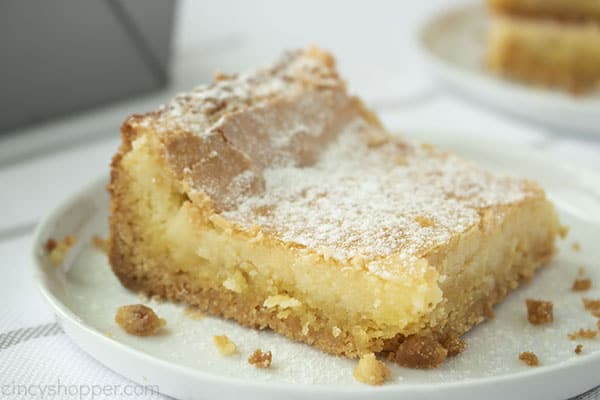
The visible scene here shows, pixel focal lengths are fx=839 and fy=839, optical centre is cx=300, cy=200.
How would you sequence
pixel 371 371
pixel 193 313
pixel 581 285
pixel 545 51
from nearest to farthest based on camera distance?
pixel 371 371 → pixel 193 313 → pixel 581 285 → pixel 545 51

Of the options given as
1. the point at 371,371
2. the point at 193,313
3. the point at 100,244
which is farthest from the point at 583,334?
the point at 100,244

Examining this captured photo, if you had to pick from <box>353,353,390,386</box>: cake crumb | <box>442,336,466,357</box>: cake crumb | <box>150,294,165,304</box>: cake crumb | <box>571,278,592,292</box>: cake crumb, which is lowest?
<box>571,278,592,292</box>: cake crumb

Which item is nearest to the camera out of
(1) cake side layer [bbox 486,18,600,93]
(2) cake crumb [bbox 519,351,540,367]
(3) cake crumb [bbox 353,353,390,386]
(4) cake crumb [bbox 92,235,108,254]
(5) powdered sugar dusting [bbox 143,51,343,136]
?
(3) cake crumb [bbox 353,353,390,386]

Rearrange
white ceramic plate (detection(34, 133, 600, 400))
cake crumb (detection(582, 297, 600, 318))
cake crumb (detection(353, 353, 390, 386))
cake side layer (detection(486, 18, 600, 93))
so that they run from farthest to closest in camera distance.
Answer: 1. cake side layer (detection(486, 18, 600, 93))
2. cake crumb (detection(582, 297, 600, 318))
3. cake crumb (detection(353, 353, 390, 386))
4. white ceramic plate (detection(34, 133, 600, 400))

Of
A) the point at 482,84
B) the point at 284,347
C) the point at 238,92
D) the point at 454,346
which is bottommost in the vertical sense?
the point at 482,84

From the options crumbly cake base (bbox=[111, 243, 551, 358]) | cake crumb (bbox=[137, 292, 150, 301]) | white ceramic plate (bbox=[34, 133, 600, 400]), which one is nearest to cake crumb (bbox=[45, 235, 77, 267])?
white ceramic plate (bbox=[34, 133, 600, 400])

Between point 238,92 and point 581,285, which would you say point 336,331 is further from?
point 238,92

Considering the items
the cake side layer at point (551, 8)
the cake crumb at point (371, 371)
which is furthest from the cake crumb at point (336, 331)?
the cake side layer at point (551, 8)

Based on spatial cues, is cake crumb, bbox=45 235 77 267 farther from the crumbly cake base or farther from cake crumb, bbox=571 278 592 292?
cake crumb, bbox=571 278 592 292
